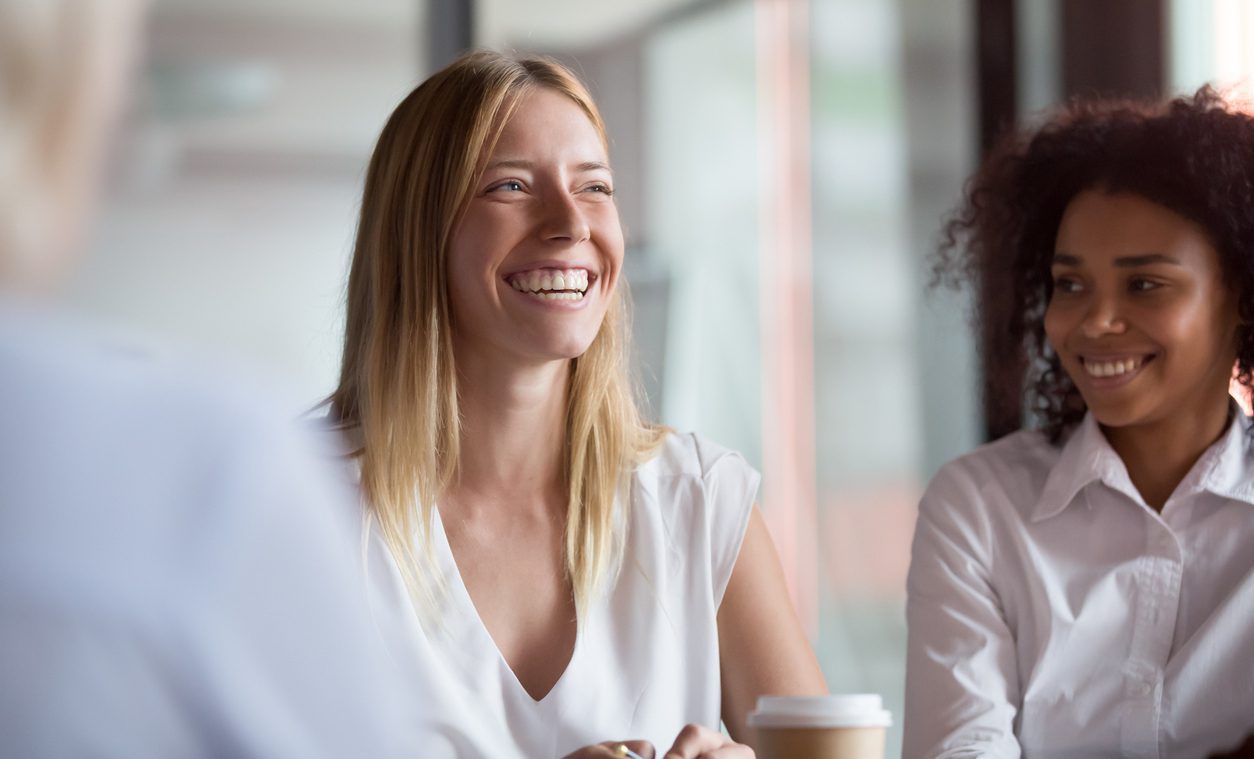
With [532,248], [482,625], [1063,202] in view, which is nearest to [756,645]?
[482,625]

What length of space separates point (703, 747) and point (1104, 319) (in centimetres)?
81

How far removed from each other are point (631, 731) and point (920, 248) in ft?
7.68

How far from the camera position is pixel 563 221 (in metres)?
1.67

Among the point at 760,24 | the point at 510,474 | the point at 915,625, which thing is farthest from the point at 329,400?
the point at 760,24

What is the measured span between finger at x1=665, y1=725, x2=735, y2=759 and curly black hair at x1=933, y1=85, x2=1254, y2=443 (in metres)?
0.84

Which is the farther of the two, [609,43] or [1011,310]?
[609,43]

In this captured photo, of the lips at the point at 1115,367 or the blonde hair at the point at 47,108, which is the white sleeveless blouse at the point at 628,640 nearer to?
the lips at the point at 1115,367

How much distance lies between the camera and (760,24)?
3.78m

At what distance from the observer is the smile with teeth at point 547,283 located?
1.66 metres

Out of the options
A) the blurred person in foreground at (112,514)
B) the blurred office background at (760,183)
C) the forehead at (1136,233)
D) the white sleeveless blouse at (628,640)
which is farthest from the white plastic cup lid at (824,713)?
the blurred office background at (760,183)

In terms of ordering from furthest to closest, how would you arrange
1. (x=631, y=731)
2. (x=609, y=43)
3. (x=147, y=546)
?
(x=609, y=43) < (x=631, y=731) < (x=147, y=546)

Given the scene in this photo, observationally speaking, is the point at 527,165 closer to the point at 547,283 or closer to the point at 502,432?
the point at 547,283

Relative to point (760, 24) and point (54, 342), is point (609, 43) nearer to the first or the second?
point (760, 24)

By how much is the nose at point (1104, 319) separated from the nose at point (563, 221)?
2.15ft
